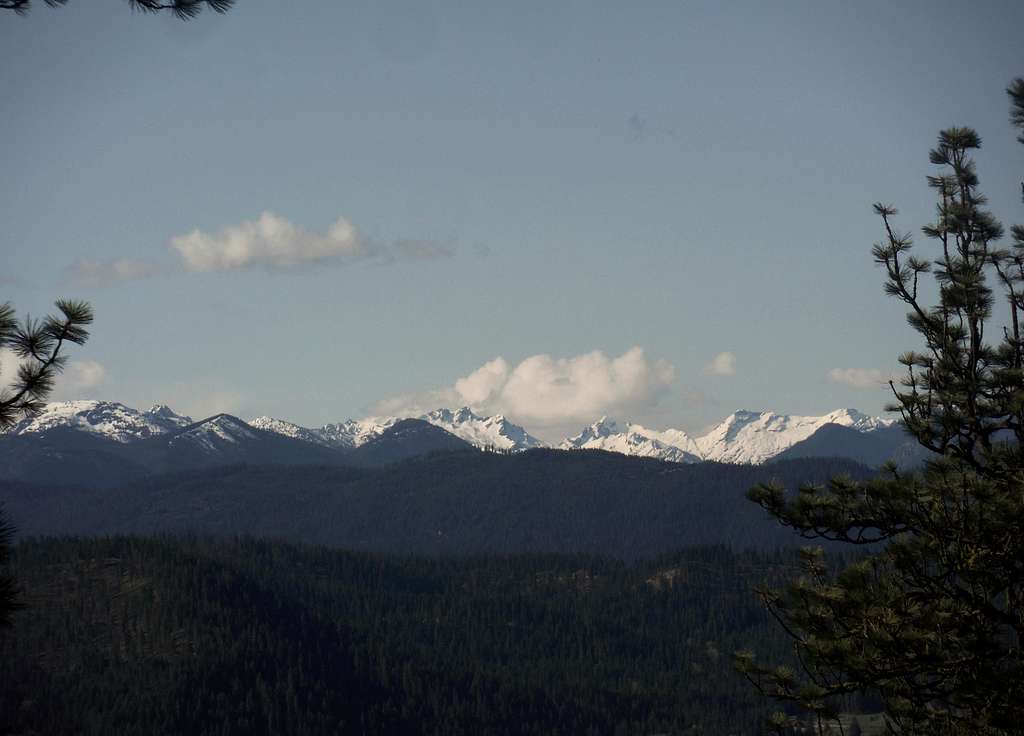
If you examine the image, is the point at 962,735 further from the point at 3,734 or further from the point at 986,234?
the point at 3,734

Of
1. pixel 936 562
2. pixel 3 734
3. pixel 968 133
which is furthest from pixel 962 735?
pixel 3 734

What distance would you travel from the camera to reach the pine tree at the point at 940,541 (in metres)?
35.5

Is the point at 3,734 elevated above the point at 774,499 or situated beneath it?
situated beneath

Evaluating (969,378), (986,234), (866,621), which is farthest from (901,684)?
(986,234)

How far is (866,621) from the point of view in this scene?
35875 millimetres

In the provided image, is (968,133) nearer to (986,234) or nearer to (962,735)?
(986,234)

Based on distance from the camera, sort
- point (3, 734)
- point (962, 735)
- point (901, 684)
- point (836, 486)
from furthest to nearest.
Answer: point (836, 486), point (901, 684), point (962, 735), point (3, 734)

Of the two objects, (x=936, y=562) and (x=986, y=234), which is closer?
(x=936, y=562)

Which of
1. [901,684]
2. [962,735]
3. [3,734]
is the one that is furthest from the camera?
[901,684]

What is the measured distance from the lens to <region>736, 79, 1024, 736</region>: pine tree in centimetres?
3550

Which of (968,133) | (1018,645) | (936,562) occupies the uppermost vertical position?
(968,133)

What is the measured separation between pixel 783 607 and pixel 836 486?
420 cm

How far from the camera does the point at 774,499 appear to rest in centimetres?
3988

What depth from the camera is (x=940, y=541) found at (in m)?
35.9
